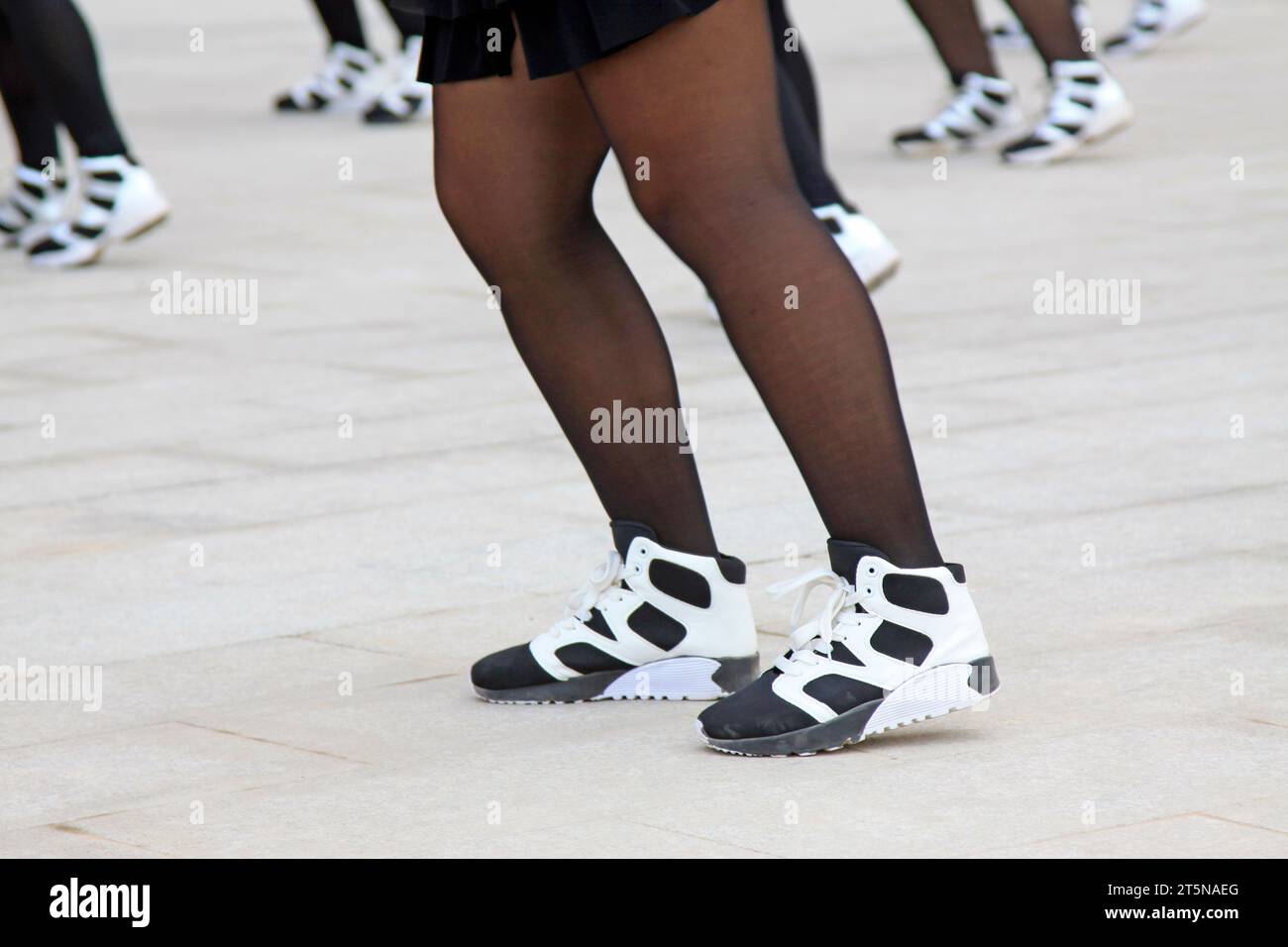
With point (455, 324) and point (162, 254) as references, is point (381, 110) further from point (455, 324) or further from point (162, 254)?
point (455, 324)

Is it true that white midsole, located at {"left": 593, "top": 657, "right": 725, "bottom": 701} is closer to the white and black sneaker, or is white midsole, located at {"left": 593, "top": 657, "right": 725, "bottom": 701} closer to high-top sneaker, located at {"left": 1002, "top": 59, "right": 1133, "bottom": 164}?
the white and black sneaker

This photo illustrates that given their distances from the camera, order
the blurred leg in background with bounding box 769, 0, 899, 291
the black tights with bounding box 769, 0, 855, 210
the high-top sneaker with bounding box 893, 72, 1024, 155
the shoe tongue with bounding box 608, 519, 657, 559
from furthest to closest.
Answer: the high-top sneaker with bounding box 893, 72, 1024, 155 → the blurred leg in background with bounding box 769, 0, 899, 291 → the black tights with bounding box 769, 0, 855, 210 → the shoe tongue with bounding box 608, 519, 657, 559

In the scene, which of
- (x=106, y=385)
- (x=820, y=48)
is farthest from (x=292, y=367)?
(x=820, y=48)

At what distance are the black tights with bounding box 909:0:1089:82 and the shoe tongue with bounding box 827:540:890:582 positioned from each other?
17.8 feet

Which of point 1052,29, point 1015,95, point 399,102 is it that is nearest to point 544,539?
point 1052,29

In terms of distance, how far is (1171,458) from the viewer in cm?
419

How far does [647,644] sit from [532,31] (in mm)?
792

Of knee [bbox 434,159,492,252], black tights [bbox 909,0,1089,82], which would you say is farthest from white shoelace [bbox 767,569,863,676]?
black tights [bbox 909,0,1089,82]

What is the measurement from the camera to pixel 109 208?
6652 mm

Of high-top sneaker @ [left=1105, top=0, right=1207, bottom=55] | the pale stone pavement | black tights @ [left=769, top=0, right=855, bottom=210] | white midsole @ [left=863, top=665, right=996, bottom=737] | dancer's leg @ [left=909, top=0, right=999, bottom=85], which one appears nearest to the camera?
the pale stone pavement

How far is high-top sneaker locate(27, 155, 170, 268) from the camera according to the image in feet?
21.5

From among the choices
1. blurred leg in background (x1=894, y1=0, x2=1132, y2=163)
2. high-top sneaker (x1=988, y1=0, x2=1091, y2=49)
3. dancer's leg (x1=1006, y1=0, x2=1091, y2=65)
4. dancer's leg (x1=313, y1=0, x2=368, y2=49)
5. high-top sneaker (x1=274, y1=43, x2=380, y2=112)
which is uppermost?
dancer's leg (x1=1006, y1=0, x2=1091, y2=65)

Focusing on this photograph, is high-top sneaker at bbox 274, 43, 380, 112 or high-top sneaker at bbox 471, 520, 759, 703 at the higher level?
high-top sneaker at bbox 471, 520, 759, 703
